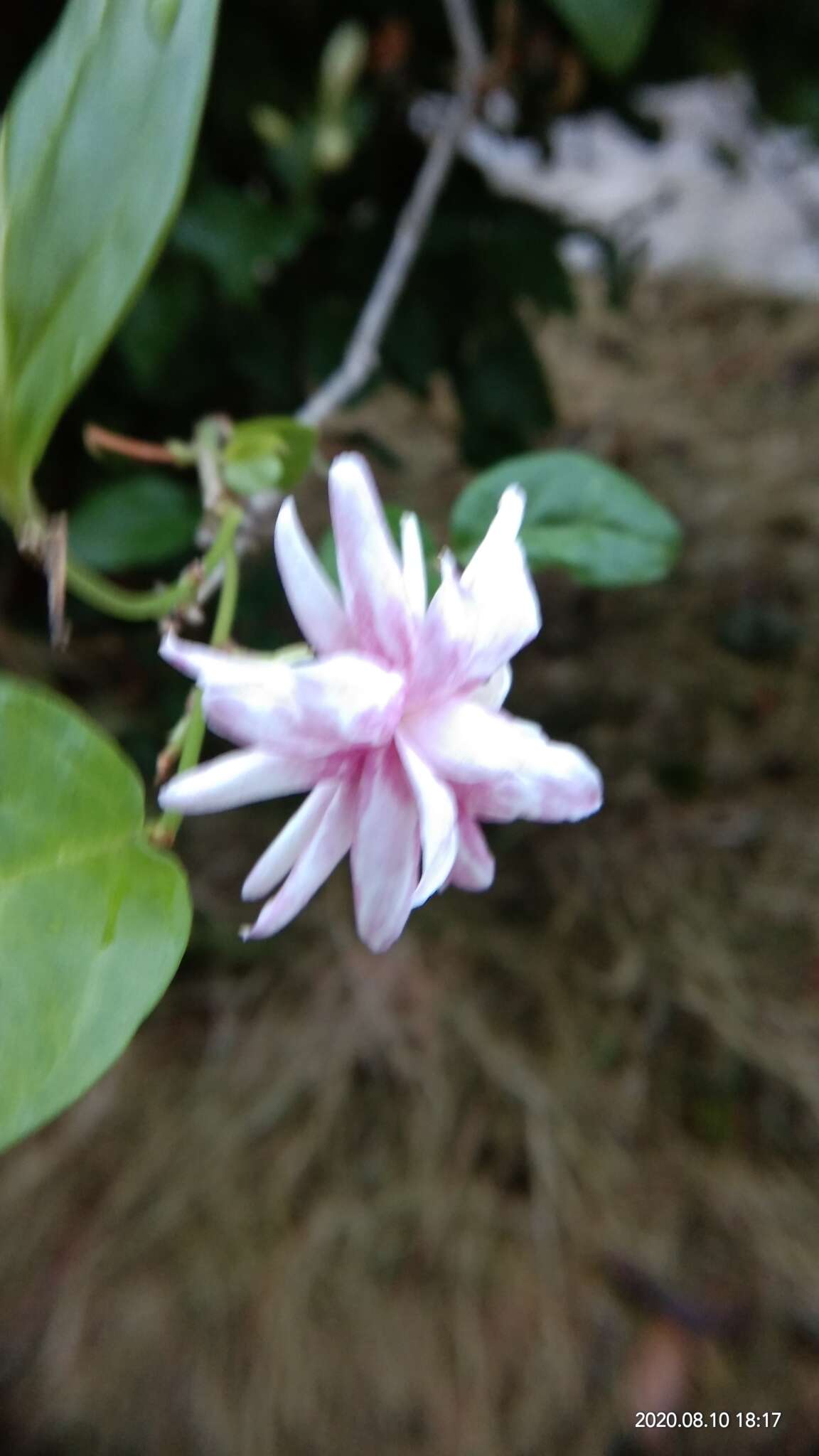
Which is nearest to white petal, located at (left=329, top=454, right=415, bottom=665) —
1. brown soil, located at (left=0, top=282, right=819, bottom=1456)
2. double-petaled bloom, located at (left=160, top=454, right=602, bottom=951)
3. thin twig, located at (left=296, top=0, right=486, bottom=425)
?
double-petaled bloom, located at (left=160, top=454, right=602, bottom=951)

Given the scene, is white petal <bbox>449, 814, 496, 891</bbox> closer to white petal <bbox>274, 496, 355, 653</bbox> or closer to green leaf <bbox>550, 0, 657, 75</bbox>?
white petal <bbox>274, 496, 355, 653</bbox>

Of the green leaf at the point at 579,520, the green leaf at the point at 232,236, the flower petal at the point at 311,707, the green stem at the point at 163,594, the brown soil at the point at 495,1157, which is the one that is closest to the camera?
the flower petal at the point at 311,707

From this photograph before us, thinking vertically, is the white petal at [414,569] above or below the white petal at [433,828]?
above

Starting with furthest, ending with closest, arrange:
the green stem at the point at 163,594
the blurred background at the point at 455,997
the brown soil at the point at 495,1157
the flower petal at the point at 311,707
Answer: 1. the brown soil at the point at 495,1157
2. the blurred background at the point at 455,997
3. the green stem at the point at 163,594
4. the flower petal at the point at 311,707

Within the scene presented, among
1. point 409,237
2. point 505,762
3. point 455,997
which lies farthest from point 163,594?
point 455,997

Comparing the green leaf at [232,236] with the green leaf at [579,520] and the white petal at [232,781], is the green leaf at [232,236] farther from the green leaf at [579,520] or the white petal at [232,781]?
the white petal at [232,781]

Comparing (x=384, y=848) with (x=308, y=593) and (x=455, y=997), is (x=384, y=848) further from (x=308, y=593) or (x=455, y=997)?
(x=455, y=997)

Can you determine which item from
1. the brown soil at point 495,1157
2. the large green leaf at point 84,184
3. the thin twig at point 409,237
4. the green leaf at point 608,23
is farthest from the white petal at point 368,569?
the brown soil at point 495,1157

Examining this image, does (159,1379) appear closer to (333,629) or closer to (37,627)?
(37,627)
